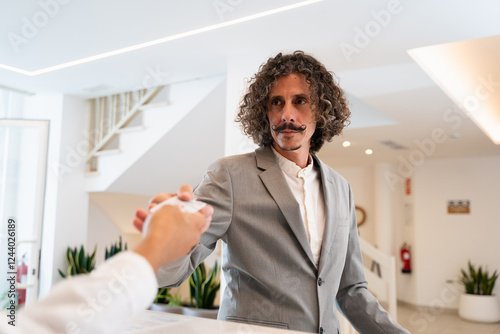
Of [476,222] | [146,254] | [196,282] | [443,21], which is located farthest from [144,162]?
[476,222]

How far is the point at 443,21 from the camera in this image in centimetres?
346

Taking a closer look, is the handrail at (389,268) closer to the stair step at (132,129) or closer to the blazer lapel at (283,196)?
the stair step at (132,129)

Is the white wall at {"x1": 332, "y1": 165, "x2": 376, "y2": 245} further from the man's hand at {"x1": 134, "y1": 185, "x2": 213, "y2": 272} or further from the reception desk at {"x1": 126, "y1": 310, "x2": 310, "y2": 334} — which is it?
the man's hand at {"x1": 134, "y1": 185, "x2": 213, "y2": 272}

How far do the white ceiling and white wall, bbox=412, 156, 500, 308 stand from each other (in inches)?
154

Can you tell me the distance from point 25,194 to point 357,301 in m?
4.91

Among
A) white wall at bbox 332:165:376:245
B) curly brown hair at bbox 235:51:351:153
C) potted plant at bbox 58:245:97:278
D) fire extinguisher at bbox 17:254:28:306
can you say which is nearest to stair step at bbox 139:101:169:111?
potted plant at bbox 58:245:97:278

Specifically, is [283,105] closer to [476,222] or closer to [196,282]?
[196,282]

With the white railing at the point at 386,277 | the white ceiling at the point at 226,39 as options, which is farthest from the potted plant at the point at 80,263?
the white railing at the point at 386,277

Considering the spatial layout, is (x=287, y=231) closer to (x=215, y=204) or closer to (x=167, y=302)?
(x=215, y=204)

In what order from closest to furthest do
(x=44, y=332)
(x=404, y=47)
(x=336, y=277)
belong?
(x=44, y=332), (x=336, y=277), (x=404, y=47)

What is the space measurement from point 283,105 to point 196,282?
336cm

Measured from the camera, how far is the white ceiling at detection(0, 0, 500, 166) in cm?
337

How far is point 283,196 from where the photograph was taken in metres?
1.30

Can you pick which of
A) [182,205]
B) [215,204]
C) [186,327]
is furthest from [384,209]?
[182,205]
